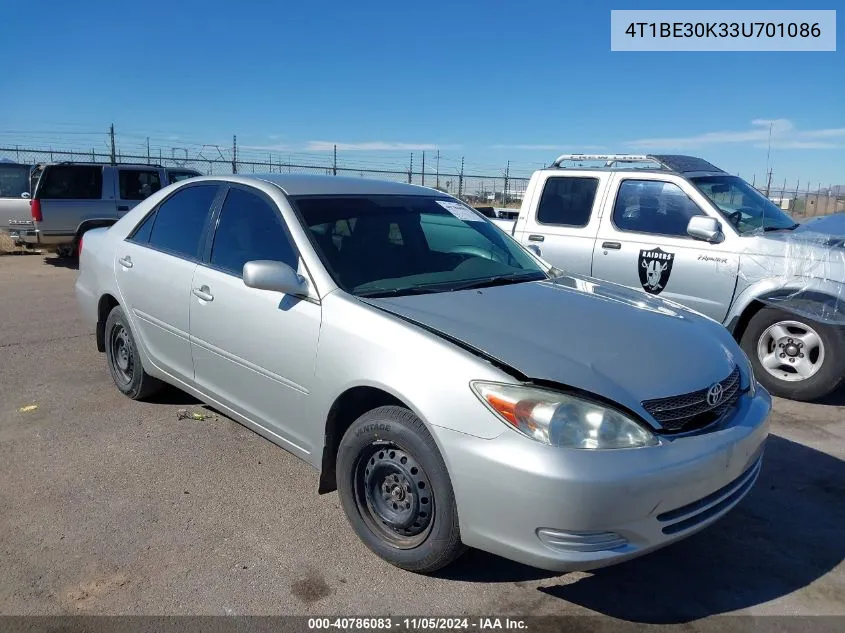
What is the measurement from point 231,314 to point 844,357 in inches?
175

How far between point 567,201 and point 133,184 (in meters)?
9.92

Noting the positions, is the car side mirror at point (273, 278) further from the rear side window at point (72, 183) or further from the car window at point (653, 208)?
the rear side window at point (72, 183)

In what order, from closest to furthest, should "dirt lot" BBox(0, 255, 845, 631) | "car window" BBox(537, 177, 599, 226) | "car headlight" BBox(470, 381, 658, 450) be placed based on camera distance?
"car headlight" BBox(470, 381, 658, 450)
"dirt lot" BBox(0, 255, 845, 631)
"car window" BBox(537, 177, 599, 226)

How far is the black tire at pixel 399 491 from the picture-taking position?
2.74 meters

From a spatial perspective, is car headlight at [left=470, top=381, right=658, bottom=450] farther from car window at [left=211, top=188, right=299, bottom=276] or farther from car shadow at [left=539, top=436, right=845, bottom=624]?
car window at [left=211, top=188, right=299, bottom=276]

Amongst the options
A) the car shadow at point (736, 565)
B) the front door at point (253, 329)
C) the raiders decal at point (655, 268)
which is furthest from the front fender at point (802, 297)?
the front door at point (253, 329)

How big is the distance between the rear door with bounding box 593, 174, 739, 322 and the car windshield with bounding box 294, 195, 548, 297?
2.29 meters

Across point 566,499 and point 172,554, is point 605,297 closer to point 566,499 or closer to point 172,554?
point 566,499

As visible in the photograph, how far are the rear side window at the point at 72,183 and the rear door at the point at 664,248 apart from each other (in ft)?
34.2

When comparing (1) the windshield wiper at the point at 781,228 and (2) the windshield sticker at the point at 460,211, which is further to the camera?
(1) the windshield wiper at the point at 781,228

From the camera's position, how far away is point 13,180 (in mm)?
14445

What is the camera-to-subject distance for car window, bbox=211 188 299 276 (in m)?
3.67

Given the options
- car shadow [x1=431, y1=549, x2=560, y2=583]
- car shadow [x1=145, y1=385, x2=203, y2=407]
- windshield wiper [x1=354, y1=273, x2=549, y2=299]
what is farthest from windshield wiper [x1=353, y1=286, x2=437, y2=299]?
car shadow [x1=145, y1=385, x2=203, y2=407]

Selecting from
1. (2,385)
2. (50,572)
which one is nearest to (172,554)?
(50,572)
